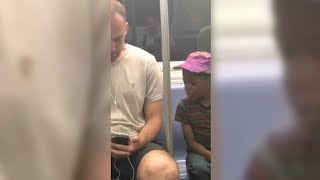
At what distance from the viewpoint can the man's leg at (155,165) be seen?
1.09 meters

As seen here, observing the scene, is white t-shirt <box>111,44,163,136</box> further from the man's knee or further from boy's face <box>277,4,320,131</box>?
boy's face <box>277,4,320,131</box>

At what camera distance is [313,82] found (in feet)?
1.66

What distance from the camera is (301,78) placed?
20.0 inches

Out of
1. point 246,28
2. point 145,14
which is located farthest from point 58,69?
point 145,14

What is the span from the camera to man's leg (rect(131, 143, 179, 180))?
3.57 feet

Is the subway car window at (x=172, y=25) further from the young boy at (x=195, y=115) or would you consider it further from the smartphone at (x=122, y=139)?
the smartphone at (x=122, y=139)

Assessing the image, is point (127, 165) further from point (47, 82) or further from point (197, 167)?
point (47, 82)

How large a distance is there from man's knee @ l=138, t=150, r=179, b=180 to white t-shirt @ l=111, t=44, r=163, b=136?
117mm

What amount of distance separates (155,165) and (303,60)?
654 millimetres

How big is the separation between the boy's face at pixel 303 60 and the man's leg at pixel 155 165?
613 millimetres

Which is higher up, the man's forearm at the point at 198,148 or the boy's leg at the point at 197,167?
the man's forearm at the point at 198,148

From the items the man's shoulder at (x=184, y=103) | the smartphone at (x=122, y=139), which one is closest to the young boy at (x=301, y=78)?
the smartphone at (x=122, y=139)

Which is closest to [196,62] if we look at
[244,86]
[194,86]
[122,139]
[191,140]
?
[194,86]

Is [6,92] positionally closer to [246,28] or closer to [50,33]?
[50,33]
